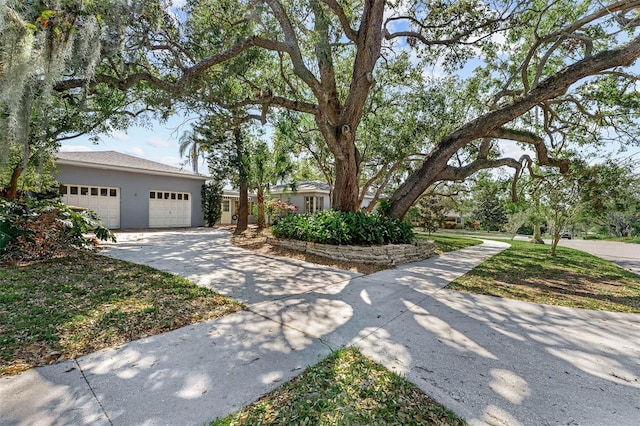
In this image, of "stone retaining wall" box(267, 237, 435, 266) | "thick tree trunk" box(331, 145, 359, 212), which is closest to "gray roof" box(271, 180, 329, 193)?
"thick tree trunk" box(331, 145, 359, 212)

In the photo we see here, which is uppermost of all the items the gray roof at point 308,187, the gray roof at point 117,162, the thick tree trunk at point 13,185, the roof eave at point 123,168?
the gray roof at point 117,162

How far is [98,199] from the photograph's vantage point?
13.6 metres

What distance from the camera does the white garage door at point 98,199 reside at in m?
12.8

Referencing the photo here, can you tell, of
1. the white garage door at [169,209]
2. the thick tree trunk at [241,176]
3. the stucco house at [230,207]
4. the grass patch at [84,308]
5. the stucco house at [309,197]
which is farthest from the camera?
the stucco house at [230,207]

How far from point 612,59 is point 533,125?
16.2ft

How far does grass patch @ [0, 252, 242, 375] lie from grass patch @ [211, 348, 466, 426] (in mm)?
1765

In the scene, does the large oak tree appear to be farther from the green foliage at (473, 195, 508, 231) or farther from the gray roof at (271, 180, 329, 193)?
the green foliage at (473, 195, 508, 231)

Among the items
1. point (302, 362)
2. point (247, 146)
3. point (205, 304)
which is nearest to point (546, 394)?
point (302, 362)

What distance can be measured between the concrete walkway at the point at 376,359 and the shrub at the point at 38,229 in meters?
4.79

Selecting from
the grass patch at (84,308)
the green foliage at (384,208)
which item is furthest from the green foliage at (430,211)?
the grass patch at (84,308)

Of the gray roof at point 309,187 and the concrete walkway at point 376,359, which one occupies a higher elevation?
the gray roof at point 309,187

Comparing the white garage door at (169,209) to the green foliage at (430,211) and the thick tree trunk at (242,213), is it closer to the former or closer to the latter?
the thick tree trunk at (242,213)

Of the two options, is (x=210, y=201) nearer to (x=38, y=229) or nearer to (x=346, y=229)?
(x=38, y=229)

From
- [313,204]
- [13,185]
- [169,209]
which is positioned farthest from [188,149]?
[313,204]
